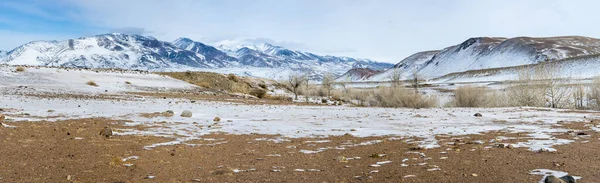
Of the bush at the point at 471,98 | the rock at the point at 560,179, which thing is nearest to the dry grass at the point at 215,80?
the bush at the point at 471,98

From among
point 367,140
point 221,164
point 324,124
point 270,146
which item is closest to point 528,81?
point 324,124

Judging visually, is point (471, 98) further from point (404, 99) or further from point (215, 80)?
point (215, 80)

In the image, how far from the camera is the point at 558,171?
675cm

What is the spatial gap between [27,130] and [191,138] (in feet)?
14.4

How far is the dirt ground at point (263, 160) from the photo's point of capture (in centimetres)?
682

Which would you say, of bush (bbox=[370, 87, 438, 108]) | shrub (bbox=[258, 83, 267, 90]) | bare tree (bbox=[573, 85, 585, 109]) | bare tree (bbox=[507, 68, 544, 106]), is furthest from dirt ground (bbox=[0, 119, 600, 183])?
shrub (bbox=[258, 83, 267, 90])

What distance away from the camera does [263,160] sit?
867cm

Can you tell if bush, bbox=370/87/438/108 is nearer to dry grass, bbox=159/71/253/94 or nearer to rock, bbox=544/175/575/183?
dry grass, bbox=159/71/253/94

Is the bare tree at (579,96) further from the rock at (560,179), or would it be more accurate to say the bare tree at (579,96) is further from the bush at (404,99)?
the rock at (560,179)

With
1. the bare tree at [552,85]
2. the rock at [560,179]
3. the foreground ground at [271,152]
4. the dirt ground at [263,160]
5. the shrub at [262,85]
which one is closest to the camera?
the rock at [560,179]

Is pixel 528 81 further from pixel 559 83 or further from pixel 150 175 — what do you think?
pixel 150 175

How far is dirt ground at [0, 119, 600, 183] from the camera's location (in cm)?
682

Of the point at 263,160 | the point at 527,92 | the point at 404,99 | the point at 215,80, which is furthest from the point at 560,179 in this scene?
the point at 215,80

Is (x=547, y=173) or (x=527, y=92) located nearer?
(x=547, y=173)
